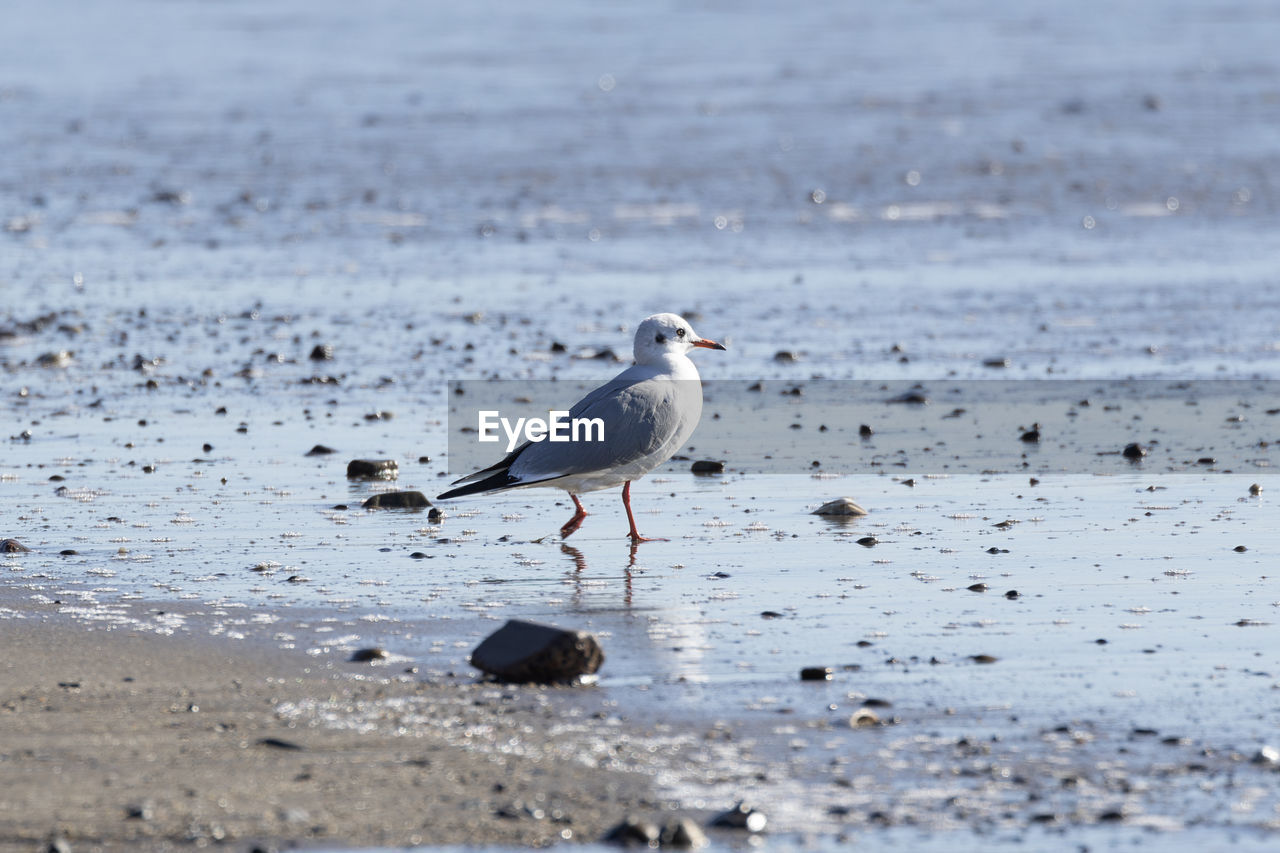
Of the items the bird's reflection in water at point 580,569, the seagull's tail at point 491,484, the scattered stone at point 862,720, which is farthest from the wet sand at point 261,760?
the seagull's tail at point 491,484

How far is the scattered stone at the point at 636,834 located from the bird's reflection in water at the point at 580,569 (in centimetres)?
238

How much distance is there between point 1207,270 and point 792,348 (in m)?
5.20

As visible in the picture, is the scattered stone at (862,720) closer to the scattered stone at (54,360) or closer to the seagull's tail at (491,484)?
the seagull's tail at (491,484)

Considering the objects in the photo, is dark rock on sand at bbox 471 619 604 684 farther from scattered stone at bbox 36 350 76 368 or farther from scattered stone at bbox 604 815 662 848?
scattered stone at bbox 36 350 76 368

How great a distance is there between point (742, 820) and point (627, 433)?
3521 millimetres

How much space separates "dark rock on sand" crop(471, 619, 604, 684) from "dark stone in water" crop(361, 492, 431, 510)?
110 inches

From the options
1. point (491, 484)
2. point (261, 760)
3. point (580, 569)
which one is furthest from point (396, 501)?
point (261, 760)

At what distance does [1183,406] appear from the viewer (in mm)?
10648

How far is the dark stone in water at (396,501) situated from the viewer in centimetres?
842

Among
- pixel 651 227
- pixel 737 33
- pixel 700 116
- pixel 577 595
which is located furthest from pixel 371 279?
pixel 737 33

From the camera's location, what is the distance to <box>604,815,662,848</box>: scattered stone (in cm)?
433

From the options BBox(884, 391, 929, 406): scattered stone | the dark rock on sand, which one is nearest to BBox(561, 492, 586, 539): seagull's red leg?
the dark rock on sand

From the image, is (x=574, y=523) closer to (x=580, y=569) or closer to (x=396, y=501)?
(x=580, y=569)

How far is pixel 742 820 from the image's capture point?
173 inches
